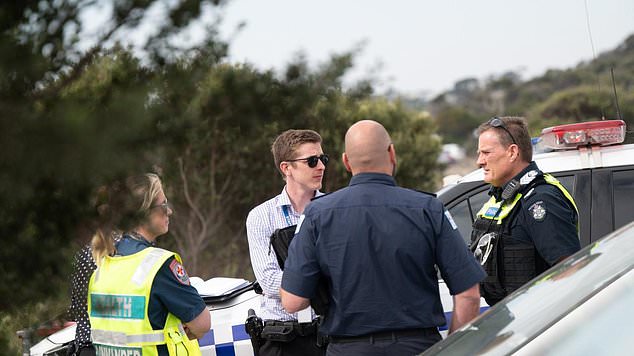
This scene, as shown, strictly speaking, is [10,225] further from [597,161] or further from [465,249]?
[597,161]

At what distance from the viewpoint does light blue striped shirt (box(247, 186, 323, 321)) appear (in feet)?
13.0

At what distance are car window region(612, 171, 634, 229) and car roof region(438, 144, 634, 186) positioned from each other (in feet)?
0.21

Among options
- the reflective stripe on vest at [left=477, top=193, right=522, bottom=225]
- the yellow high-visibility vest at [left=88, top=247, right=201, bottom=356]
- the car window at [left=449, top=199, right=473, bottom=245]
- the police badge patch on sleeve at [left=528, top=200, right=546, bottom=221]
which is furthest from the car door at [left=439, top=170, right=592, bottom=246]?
the yellow high-visibility vest at [left=88, top=247, right=201, bottom=356]

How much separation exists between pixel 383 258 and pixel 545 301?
2.48 ft

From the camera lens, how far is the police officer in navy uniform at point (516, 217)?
371 centimetres

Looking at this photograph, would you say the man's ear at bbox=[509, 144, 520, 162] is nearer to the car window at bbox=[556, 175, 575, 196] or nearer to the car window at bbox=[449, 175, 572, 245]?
the car window at bbox=[556, 175, 575, 196]

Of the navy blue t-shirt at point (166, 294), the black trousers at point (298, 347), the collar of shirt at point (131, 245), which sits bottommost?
the black trousers at point (298, 347)

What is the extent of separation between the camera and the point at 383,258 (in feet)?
10.4

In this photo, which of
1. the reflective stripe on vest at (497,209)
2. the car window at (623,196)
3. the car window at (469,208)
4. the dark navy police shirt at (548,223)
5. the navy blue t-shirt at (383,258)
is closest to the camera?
the navy blue t-shirt at (383,258)

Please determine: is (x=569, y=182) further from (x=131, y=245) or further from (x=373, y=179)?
(x=131, y=245)

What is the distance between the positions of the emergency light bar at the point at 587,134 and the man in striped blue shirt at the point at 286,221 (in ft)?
4.03

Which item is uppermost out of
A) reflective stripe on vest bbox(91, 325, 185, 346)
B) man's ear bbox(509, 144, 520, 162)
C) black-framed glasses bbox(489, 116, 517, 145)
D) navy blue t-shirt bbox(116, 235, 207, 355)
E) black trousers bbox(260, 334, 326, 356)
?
black-framed glasses bbox(489, 116, 517, 145)

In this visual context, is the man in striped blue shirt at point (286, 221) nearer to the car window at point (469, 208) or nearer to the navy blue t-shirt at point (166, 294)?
the navy blue t-shirt at point (166, 294)

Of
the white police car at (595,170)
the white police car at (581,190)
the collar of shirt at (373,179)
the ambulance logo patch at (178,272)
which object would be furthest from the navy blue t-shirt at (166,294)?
the white police car at (595,170)
